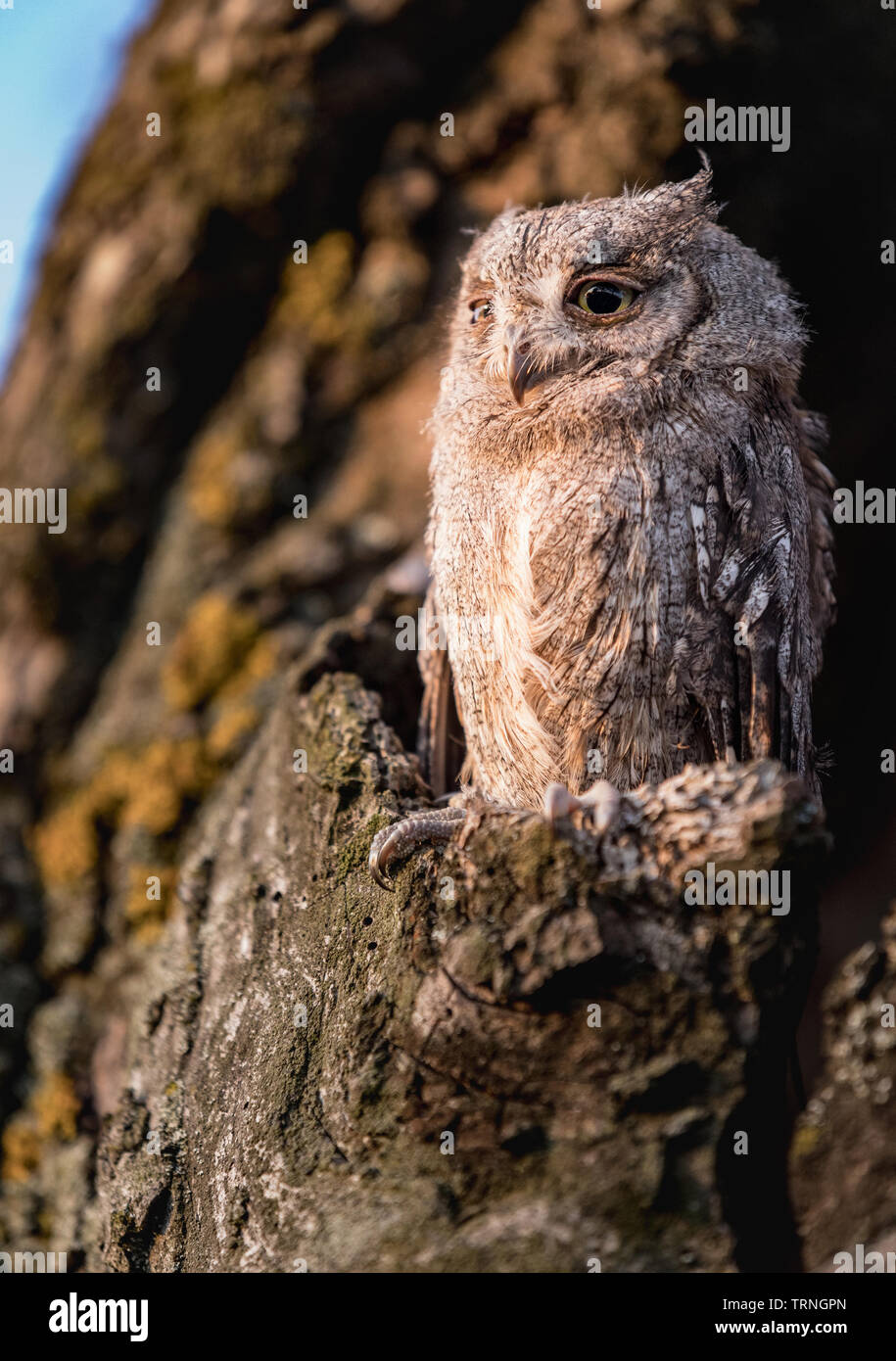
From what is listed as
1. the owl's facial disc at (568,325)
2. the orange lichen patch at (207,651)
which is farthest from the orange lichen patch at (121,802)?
the owl's facial disc at (568,325)

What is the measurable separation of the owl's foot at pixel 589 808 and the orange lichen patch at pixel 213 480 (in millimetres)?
2945

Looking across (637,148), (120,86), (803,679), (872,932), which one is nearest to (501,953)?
(872,932)

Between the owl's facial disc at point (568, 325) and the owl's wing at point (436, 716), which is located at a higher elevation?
the owl's facial disc at point (568, 325)

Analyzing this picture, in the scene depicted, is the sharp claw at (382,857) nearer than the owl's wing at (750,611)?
Yes

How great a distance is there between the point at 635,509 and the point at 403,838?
40.0 inches

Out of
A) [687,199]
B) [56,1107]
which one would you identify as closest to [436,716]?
[687,199]

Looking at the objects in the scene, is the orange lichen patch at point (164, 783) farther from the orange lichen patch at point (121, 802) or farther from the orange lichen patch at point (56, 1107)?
the orange lichen patch at point (56, 1107)

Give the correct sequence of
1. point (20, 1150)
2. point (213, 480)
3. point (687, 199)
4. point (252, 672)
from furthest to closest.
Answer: point (213, 480) → point (252, 672) → point (20, 1150) → point (687, 199)

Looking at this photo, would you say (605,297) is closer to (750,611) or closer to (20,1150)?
(750,611)

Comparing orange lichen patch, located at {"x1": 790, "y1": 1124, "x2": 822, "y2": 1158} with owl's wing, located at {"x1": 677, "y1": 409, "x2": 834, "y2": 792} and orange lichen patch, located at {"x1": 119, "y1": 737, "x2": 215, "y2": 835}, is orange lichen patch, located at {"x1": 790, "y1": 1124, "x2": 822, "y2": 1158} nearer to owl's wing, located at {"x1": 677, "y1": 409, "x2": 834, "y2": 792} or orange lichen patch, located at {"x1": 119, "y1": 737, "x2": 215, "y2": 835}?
owl's wing, located at {"x1": 677, "y1": 409, "x2": 834, "y2": 792}

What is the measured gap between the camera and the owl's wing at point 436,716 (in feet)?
10.8

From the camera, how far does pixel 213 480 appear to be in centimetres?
455

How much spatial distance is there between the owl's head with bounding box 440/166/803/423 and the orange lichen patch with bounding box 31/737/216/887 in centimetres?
201

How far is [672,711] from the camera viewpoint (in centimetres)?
269
